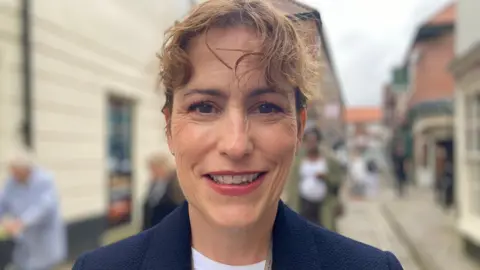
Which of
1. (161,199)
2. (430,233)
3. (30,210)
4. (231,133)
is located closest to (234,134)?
(231,133)

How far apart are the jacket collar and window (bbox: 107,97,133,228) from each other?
26.8 feet

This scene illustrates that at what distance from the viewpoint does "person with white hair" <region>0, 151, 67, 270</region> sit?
16.6 ft

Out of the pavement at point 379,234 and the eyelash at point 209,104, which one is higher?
the eyelash at point 209,104

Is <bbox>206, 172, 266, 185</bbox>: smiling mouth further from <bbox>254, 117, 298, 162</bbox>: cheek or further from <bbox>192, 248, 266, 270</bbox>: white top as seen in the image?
<bbox>192, 248, 266, 270</bbox>: white top

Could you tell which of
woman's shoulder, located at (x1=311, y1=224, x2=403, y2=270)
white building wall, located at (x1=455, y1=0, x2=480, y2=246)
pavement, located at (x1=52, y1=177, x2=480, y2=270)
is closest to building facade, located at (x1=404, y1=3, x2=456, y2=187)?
pavement, located at (x1=52, y1=177, x2=480, y2=270)

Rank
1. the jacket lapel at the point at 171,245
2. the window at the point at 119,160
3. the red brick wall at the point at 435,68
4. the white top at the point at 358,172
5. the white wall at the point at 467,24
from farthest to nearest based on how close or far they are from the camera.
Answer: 1. the red brick wall at the point at 435,68
2. the white top at the point at 358,172
3. the window at the point at 119,160
4. the white wall at the point at 467,24
5. the jacket lapel at the point at 171,245

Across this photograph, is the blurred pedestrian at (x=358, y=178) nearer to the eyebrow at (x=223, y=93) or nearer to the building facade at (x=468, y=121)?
the building facade at (x=468, y=121)

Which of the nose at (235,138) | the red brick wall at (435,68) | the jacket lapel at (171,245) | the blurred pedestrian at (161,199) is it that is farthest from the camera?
the red brick wall at (435,68)

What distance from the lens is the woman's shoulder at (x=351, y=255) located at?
1389 mm

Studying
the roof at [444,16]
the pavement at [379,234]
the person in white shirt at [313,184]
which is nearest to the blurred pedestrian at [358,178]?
the roof at [444,16]

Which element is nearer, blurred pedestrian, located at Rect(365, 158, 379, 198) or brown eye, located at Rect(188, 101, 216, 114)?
brown eye, located at Rect(188, 101, 216, 114)

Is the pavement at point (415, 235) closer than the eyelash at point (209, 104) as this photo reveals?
No

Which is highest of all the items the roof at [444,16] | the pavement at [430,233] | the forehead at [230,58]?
the roof at [444,16]

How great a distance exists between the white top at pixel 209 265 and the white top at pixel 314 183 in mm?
4635
